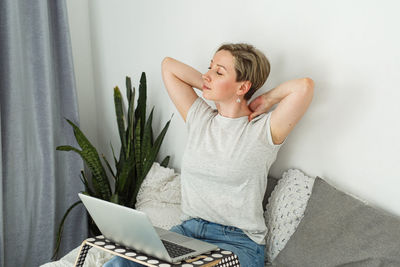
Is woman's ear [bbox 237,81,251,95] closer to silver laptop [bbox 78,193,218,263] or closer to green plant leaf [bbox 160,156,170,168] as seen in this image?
silver laptop [bbox 78,193,218,263]

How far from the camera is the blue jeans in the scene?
6.04 feet

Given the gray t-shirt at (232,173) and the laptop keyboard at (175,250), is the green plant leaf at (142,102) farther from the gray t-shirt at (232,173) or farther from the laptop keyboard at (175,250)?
the laptop keyboard at (175,250)

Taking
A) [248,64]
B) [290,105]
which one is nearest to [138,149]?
[248,64]

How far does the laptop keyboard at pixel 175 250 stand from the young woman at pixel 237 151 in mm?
326

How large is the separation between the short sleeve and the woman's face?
5.8 inches

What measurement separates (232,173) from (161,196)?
0.62 m

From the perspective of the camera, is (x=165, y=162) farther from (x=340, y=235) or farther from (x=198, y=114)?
(x=340, y=235)

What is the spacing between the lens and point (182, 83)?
2180mm

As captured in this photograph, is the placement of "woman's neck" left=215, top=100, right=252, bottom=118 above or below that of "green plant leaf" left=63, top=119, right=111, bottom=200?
above

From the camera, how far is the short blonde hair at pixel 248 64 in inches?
75.0

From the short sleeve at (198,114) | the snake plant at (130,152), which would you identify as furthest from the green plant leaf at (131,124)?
the short sleeve at (198,114)

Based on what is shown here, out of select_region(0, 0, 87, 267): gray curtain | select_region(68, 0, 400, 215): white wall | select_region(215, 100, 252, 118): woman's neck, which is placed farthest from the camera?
select_region(0, 0, 87, 267): gray curtain

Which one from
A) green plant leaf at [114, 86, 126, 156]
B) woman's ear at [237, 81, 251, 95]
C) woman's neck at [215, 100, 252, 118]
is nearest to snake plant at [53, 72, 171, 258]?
green plant leaf at [114, 86, 126, 156]

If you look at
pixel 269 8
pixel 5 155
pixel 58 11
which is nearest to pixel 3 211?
pixel 5 155
